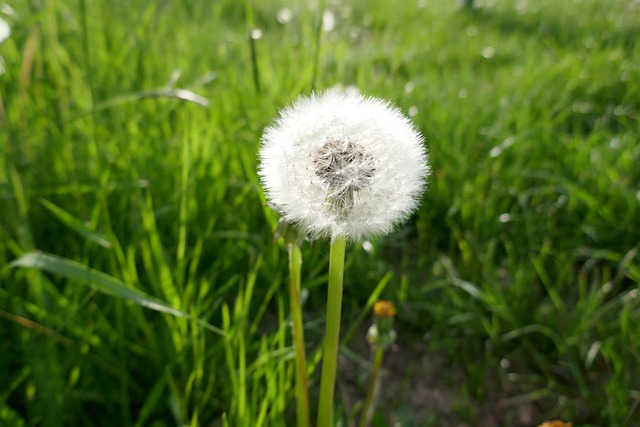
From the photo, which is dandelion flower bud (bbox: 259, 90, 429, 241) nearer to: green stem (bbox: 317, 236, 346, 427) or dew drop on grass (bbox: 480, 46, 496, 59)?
green stem (bbox: 317, 236, 346, 427)

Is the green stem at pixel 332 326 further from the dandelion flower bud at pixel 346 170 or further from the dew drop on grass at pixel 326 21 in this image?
the dew drop on grass at pixel 326 21

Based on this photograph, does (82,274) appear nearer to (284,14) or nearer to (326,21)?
(326,21)

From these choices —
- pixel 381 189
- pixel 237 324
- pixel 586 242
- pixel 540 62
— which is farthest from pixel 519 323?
pixel 540 62

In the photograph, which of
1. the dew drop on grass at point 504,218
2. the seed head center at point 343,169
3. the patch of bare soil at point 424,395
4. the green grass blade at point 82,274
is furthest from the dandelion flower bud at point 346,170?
the dew drop on grass at point 504,218

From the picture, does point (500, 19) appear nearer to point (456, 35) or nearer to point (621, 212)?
point (456, 35)

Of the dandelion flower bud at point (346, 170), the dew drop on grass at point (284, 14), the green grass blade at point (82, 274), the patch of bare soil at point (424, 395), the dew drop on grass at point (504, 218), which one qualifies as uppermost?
the dandelion flower bud at point (346, 170)

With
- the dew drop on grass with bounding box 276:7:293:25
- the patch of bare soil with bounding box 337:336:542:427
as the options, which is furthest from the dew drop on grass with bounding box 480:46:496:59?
the patch of bare soil with bounding box 337:336:542:427
